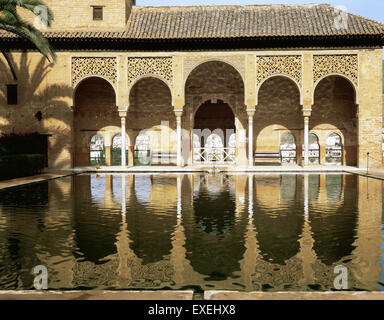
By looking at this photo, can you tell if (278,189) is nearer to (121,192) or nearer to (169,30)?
(121,192)

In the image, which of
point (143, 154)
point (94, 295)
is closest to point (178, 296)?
point (94, 295)

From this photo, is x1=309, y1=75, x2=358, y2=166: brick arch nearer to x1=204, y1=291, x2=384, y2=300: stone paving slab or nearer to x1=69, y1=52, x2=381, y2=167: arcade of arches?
x1=69, y1=52, x2=381, y2=167: arcade of arches

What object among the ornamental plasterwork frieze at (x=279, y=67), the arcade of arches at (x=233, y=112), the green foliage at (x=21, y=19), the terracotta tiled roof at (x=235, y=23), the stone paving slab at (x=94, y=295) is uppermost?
the terracotta tiled roof at (x=235, y=23)

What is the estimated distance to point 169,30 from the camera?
16938 mm

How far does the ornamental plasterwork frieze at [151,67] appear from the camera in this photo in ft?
55.1

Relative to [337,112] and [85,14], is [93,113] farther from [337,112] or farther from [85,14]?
[337,112]

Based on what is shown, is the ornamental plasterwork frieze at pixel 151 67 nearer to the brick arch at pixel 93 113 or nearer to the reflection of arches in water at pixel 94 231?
the brick arch at pixel 93 113

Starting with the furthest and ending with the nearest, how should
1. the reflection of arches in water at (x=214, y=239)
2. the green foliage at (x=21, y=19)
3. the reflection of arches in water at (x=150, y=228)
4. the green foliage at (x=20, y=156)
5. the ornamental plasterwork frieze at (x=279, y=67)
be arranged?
the ornamental plasterwork frieze at (x=279, y=67), the green foliage at (x=20, y=156), the green foliage at (x=21, y=19), the reflection of arches in water at (x=150, y=228), the reflection of arches in water at (x=214, y=239)

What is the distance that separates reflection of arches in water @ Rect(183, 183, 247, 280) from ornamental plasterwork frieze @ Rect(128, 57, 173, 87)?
35.7 feet

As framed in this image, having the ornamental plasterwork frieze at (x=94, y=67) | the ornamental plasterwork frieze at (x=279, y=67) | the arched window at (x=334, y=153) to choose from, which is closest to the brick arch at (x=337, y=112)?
the arched window at (x=334, y=153)

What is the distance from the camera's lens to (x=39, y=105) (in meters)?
16.9

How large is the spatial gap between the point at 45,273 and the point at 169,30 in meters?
15.3

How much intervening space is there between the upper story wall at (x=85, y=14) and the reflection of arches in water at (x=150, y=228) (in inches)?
475
